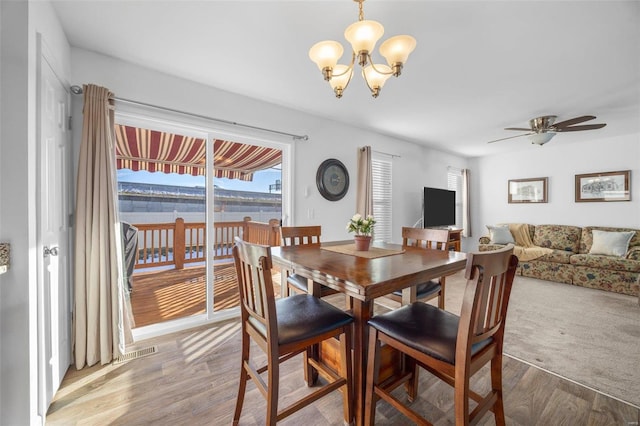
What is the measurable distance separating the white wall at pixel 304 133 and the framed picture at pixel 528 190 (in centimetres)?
146

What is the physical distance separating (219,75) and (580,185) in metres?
6.20

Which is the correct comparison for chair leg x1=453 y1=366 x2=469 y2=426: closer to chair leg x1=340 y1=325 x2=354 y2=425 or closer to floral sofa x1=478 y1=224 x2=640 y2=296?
chair leg x1=340 y1=325 x2=354 y2=425

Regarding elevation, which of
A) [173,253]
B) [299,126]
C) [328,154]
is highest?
[299,126]

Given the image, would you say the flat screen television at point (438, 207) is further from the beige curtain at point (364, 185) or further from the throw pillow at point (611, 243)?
the throw pillow at point (611, 243)

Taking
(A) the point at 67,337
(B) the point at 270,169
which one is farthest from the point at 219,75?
(A) the point at 67,337

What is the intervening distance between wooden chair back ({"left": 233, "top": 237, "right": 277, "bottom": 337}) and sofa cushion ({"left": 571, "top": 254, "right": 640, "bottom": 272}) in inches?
202

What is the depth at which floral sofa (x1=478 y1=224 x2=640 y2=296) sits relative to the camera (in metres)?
3.66

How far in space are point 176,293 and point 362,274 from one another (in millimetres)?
2689

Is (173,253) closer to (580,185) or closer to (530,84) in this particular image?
(530,84)

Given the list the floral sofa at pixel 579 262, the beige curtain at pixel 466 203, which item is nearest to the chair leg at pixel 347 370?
the floral sofa at pixel 579 262

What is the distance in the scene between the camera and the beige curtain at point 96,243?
189cm

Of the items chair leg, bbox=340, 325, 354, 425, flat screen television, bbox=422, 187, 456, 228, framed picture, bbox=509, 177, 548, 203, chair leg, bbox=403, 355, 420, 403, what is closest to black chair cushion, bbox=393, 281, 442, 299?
chair leg, bbox=403, 355, 420, 403

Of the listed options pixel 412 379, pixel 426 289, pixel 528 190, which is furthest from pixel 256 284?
pixel 528 190

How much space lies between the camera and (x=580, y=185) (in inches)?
185
